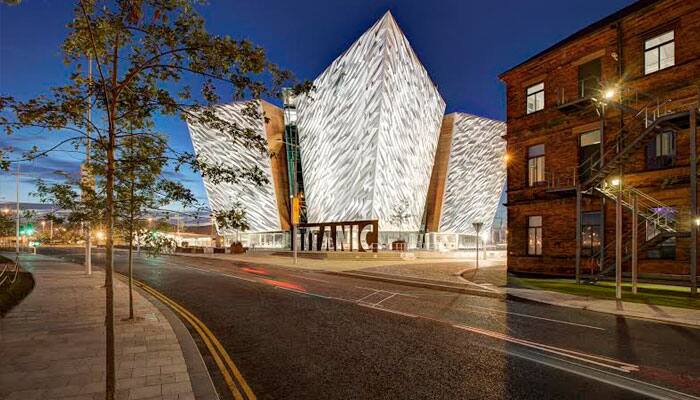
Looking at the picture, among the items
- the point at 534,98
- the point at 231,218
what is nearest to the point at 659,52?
the point at 534,98

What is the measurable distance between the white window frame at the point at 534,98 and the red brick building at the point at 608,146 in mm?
63

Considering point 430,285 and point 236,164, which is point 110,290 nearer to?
point 430,285

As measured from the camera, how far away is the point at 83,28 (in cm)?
535

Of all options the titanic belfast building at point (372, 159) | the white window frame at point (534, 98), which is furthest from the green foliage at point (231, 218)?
the titanic belfast building at point (372, 159)

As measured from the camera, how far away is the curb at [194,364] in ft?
17.9

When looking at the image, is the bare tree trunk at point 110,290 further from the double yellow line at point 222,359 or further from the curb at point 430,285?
the curb at point 430,285

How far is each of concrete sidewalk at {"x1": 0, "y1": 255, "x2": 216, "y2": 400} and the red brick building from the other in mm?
13399

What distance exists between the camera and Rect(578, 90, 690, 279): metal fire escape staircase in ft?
51.0

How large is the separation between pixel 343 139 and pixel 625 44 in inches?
1575

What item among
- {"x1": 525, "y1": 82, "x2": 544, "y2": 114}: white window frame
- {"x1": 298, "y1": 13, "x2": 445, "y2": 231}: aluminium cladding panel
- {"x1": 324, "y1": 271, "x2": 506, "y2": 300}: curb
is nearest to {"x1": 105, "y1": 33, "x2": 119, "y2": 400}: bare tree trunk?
{"x1": 324, "y1": 271, "x2": 506, "y2": 300}: curb

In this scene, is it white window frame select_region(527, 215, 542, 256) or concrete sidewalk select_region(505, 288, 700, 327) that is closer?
concrete sidewalk select_region(505, 288, 700, 327)

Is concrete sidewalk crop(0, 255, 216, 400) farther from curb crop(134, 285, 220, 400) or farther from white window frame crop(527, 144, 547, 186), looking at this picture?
white window frame crop(527, 144, 547, 186)

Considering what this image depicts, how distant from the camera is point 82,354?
22.7ft

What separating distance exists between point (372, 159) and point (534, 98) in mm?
29213
